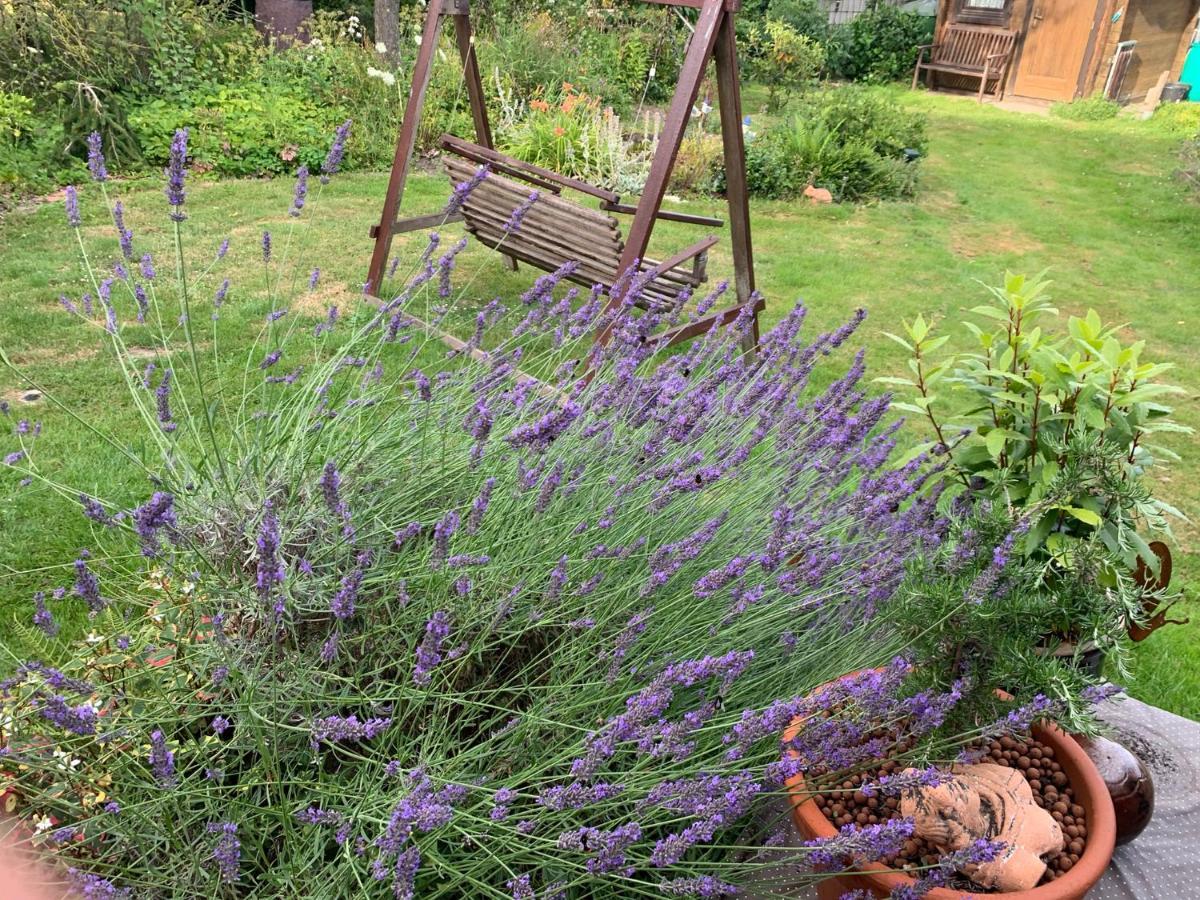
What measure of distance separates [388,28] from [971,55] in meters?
10.5

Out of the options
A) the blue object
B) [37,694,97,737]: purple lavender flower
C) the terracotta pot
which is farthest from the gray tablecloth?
the blue object

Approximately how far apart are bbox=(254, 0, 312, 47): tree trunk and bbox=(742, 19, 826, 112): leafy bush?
551 cm

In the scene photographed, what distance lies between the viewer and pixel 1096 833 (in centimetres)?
167

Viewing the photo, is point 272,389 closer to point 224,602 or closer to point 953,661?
point 224,602

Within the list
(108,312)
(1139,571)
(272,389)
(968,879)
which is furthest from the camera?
(272,389)

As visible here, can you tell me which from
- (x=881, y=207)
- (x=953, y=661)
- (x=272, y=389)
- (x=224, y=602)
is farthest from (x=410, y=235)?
(x=953, y=661)

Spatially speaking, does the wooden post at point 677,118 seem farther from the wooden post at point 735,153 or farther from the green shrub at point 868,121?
→ the green shrub at point 868,121

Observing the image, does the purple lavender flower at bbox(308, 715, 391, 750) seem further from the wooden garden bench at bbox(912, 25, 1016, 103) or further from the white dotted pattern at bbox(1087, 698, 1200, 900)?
the wooden garden bench at bbox(912, 25, 1016, 103)

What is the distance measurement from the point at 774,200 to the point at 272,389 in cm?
571

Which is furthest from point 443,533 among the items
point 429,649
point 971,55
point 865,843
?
point 971,55

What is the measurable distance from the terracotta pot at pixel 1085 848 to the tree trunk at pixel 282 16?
9.83m

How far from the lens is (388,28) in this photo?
8.87m

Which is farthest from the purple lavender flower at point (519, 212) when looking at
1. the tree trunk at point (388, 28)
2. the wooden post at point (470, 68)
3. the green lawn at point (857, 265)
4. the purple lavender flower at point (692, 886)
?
the tree trunk at point (388, 28)

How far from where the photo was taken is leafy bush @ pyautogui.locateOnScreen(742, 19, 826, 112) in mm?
11586
